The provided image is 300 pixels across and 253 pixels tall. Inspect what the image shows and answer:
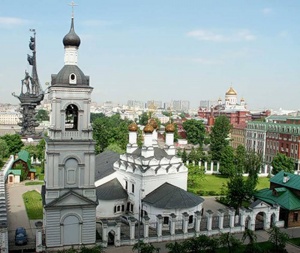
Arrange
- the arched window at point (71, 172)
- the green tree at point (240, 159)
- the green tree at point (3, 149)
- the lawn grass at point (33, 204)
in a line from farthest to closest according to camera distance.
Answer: the green tree at point (3, 149)
the green tree at point (240, 159)
the lawn grass at point (33, 204)
the arched window at point (71, 172)

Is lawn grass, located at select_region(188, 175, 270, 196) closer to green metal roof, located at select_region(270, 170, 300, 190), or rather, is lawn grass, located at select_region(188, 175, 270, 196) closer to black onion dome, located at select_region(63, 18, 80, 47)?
green metal roof, located at select_region(270, 170, 300, 190)

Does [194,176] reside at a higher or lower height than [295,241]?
higher

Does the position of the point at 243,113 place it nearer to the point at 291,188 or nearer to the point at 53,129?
the point at 291,188

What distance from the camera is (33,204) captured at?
34.4 metres

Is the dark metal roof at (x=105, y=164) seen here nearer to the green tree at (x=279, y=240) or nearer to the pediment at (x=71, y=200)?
the pediment at (x=71, y=200)

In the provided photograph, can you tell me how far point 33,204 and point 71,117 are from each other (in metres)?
13.8

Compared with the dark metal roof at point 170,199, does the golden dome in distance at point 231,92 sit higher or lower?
higher

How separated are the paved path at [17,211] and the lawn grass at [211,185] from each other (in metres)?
17.5

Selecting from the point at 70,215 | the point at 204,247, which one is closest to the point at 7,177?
the point at 70,215

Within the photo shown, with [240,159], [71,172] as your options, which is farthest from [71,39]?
[240,159]

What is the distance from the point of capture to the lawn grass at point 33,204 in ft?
102

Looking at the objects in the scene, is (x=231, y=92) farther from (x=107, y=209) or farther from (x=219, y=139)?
(x=107, y=209)

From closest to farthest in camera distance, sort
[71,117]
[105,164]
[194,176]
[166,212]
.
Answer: [71,117] < [166,212] < [105,164] < [194,176]

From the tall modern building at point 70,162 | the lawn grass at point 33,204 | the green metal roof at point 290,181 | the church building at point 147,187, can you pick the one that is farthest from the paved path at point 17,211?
the green metal roof at point 290,181
